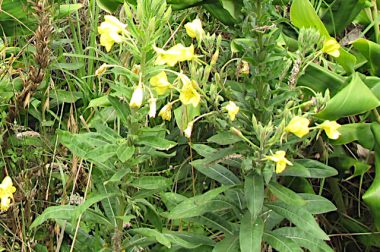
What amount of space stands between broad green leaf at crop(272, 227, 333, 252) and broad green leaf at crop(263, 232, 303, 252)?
0.09 ft

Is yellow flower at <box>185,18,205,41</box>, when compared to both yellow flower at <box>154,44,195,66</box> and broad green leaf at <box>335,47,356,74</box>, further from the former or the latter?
broad green leaf at <box>335,47,356,74</box>

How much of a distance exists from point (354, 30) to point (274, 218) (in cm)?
79

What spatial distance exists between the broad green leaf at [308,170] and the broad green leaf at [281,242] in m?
0.13

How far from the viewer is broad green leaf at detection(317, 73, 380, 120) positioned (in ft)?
4.44

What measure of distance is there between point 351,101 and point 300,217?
299mm

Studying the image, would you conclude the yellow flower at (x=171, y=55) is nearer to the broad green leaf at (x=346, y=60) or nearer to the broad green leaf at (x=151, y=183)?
the broad green leaf at (x=151, y=183)

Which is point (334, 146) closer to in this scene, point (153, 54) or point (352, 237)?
point (352, 237)

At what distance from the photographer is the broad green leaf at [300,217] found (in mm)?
1216

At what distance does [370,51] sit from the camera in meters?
1.57

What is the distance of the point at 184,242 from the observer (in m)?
1.26

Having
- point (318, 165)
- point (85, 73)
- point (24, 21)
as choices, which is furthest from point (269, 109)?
point (24, 21)

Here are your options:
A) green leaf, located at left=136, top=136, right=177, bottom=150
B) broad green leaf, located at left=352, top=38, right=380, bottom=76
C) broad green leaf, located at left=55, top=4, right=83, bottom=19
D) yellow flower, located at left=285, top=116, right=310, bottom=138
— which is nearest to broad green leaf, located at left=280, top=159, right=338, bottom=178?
yellow flower, located at left=285, top=116, right=310, bottom=138

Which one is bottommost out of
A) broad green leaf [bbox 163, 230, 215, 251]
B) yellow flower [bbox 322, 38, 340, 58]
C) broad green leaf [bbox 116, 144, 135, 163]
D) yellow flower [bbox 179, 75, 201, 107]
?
broad green leaf [bbox 163, 230, 215, 251]

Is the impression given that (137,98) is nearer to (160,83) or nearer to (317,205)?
(160,83)
